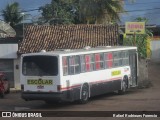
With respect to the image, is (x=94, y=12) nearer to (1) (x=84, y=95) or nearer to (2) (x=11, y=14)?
(2) (x=11, y=14)

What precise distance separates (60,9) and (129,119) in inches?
1946

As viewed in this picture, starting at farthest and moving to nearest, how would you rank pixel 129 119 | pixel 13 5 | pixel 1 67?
pixel 13 5
pixel 1 67
pixel 129 119

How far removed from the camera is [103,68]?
100 feet

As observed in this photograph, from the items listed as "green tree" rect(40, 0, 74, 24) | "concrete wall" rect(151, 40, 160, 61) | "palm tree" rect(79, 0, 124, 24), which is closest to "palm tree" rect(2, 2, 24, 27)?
"green tree" rect(40, 0, 74, 24)

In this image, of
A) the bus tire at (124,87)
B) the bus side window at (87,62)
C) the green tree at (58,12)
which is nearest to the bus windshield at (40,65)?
the bus side window at (87,62)

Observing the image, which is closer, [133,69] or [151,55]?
[133,69]

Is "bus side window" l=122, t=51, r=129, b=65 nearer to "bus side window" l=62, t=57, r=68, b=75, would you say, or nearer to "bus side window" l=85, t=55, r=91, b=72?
"bus side window" l=85, t=55, r=91, b=72

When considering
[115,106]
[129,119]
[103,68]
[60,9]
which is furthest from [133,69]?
[60,9]

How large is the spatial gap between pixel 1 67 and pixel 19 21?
40404 millimetres

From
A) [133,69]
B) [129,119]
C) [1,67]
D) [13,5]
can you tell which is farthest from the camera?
[13,5]

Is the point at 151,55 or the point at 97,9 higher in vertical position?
the point at 97,9

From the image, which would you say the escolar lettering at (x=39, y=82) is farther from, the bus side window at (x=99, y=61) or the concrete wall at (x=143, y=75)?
the concrete wall at (x=143, y=75)

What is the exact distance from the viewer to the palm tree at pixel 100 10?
56.0 meters

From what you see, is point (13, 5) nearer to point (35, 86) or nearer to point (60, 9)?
point (60, 9)
